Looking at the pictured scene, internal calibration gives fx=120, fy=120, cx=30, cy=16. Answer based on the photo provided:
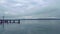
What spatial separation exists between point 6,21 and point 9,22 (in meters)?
1.85

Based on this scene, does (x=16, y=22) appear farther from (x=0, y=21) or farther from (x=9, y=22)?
(x=0, y=21)

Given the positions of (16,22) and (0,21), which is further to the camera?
(16,22)

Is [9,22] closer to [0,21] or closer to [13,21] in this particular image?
[13,21]

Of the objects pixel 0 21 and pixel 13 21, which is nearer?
pixel 0 21

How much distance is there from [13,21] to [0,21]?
8451 mm

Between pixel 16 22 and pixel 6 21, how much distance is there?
19.8ft

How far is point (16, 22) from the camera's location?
2864 inches

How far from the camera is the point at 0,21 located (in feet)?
216

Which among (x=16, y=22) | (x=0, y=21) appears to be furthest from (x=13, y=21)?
(x=0, y=21)

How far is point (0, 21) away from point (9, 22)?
671cm

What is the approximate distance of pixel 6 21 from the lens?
70.9 m

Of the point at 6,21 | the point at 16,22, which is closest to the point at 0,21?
the point at 6,21

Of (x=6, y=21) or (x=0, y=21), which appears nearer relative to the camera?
(x=0, y=21)

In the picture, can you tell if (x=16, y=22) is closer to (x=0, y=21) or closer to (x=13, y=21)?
(x=13, y=21)
